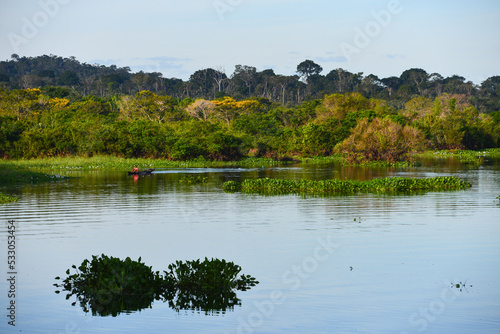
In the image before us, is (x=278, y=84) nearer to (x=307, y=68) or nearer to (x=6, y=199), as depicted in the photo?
(x=307, y=68)

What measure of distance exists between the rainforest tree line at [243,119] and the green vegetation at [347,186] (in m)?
20.2

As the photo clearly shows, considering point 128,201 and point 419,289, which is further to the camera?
point 128,201

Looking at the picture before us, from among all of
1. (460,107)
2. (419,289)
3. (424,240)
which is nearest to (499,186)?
(424,240)

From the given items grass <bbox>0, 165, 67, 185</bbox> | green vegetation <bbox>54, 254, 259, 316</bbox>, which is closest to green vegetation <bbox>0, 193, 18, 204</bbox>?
grass <bbox>0, 165, 67, 185</bbox>

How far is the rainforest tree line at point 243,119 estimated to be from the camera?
5553cm

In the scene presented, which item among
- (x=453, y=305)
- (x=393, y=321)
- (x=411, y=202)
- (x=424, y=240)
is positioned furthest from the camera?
(x=411, y=202)

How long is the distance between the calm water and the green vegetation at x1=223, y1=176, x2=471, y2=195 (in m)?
2.13

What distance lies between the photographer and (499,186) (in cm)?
3266

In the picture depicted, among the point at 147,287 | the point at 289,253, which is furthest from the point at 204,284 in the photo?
the point at 289,253

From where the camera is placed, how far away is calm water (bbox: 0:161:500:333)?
35.0 feet

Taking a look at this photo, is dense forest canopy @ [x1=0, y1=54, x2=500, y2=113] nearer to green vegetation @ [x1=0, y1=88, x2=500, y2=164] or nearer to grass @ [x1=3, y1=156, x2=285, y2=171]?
green vegetation @ [x1=0, y1=88, x2=500, y2=164]

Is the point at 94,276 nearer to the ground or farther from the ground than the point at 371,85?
nearer to the ground

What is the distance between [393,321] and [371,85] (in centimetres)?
13148

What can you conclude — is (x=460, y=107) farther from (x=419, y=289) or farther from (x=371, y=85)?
(x=419, y=289)
